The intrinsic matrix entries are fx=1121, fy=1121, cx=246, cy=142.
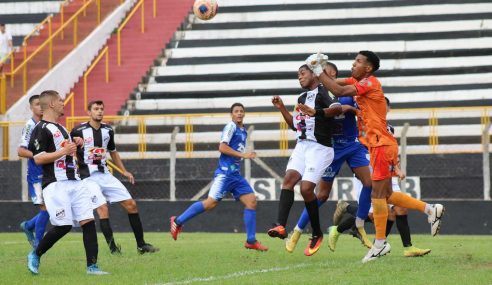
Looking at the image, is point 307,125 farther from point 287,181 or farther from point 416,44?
point 416,44

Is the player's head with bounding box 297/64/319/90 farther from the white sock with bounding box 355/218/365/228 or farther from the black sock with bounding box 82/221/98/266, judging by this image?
Answer: the black sock with bounding box 82/221/98/266

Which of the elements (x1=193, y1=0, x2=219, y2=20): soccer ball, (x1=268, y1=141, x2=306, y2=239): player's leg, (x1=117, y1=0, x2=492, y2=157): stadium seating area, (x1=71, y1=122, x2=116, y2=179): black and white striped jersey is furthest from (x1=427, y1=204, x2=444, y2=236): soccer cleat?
(x1=117, y1=0, x2=492, y2=157): stadium seating area

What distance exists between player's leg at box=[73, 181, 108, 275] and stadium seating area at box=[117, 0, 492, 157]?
510 inches

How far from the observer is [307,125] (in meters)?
13.0

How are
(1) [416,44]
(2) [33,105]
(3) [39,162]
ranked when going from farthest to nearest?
(1) [416,44] → (2) [33,105] → (3) [39,162]

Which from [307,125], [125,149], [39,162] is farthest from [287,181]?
[125,149]

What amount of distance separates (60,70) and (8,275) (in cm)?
1846

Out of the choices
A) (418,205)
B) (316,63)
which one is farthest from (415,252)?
(316,63)

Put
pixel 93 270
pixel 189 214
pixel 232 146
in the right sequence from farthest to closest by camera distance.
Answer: pixel 232 146, pixel 189 214, pixel 93 270

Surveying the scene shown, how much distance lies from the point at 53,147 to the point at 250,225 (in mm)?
4266

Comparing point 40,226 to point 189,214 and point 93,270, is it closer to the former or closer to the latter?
point 189,214

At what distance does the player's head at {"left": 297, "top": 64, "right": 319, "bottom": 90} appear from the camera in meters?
12.8

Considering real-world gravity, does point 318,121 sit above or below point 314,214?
above

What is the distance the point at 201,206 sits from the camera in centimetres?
1543
